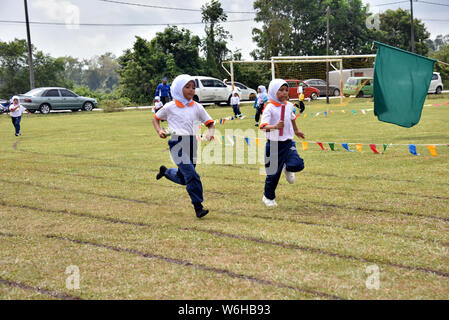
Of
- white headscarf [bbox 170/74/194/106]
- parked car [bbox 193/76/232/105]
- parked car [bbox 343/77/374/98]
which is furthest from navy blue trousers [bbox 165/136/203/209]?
parked car [bbox 343/77/374/98]

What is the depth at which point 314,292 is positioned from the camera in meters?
3.85

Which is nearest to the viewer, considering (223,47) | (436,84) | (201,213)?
(201,213)

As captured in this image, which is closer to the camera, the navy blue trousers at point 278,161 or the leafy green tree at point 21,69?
the navy blue trousers at point 278,161

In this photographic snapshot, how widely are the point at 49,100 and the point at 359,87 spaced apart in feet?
67.0

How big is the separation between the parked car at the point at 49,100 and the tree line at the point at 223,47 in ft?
32.4

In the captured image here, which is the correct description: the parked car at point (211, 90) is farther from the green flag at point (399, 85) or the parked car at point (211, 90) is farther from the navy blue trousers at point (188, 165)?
the navy blue trousers at point (188, 165)

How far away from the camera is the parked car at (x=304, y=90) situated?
3612 centimetres

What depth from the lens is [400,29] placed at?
62.2 metres

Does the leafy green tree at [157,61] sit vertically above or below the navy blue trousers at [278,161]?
above

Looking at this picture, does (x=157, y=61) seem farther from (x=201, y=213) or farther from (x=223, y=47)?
(x=201, y=213)

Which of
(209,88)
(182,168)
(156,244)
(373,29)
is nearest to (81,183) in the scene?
(182,168)

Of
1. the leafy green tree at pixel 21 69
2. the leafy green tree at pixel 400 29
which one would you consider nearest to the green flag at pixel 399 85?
the leafy green tree at pixel 21 69

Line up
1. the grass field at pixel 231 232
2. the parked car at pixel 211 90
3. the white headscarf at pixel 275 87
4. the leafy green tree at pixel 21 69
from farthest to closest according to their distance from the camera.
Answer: the leafy green tree at pixel 21 69 < the parked car at pixel 211 90 < the white headscarf at pixel 275 87 < the grass field at pixel 231 232

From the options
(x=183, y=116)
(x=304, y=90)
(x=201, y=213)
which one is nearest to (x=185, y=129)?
(x=183, y=116)
